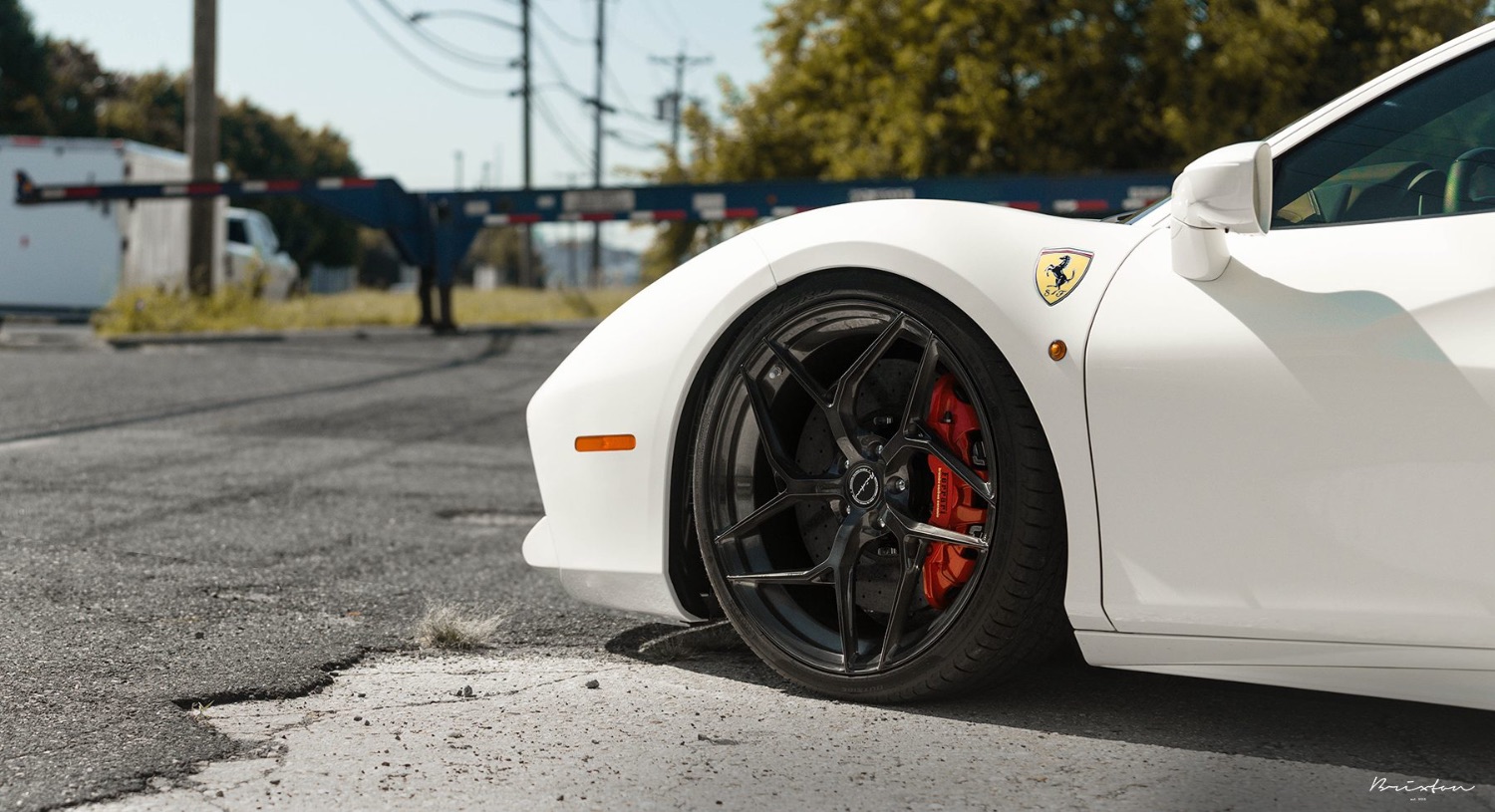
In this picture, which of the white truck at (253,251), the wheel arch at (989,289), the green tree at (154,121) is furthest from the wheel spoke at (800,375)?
the green tree at (154,121)

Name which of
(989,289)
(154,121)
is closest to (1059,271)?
(989,289)

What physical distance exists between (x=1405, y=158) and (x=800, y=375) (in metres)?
1.17

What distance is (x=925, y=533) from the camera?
8.87ft

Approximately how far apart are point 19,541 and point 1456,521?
3.99 meters

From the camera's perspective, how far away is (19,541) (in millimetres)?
4395

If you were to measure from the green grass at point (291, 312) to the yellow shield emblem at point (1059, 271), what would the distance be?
1406 cm

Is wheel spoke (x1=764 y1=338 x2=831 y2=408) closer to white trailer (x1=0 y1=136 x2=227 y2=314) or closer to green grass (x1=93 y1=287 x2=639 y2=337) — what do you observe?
green grass (x1=93 y1=287 x2=639 y2=337)

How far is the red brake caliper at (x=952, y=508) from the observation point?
8.93 feet

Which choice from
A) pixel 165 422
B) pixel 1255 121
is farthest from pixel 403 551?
pixel 1255 121

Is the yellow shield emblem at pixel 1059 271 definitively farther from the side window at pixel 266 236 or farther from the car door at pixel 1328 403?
the side window at pixel 266 236

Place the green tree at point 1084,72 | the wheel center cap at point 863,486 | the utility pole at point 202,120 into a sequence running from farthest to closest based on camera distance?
the green tree at point 1084,72 → the utility pole at point 202,120 → the wheel center cap at point 863,486

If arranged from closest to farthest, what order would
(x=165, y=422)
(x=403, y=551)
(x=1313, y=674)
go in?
(x=1313, y=674) < (x=403, y=551) < (x=165, y=422)

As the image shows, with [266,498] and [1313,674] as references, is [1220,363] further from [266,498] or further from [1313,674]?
[266,498]

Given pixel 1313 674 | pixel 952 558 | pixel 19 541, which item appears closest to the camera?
pixel 1313 674
